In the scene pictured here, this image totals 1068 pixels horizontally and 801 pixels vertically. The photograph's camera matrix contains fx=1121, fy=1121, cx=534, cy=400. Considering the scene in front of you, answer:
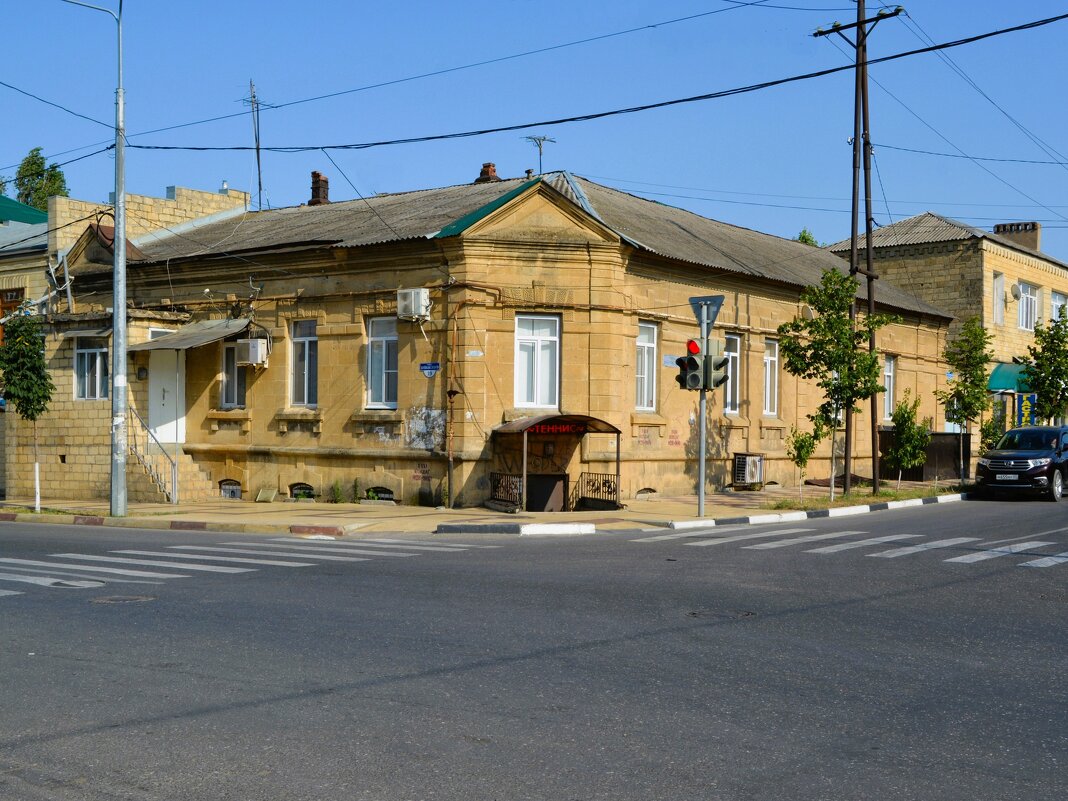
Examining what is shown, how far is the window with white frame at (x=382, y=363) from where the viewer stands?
23.9 meters

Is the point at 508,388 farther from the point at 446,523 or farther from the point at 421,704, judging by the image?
the point at 421,704

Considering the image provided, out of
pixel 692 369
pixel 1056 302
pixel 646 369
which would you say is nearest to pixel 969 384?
pixel 646 369

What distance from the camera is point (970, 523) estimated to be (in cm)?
1955

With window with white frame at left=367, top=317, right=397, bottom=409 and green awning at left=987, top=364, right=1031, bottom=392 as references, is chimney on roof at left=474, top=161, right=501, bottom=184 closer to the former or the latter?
window with white frame at left=367, top=317, right=397, bottom=409

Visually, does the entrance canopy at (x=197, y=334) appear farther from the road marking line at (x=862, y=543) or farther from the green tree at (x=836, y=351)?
the road marking line at (x=862, y=543)

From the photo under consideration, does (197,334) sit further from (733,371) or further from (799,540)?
(799,540)

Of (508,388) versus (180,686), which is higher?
(508,388)

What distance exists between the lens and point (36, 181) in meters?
→ 62.9

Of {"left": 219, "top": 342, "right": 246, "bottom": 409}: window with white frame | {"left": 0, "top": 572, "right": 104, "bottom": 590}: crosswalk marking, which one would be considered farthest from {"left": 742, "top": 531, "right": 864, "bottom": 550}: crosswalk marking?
{"left": 219, "top": 342, "right": 246, "bottom": 409}: window with white frame

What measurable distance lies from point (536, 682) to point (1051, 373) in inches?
1222

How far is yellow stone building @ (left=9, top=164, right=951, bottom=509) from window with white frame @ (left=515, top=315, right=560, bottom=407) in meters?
0.04

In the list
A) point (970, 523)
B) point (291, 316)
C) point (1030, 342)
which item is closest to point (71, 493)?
point (291, 316)

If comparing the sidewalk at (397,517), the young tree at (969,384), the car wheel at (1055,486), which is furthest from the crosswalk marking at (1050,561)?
the young tree at (969,384)

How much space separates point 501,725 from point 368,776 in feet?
3.53
